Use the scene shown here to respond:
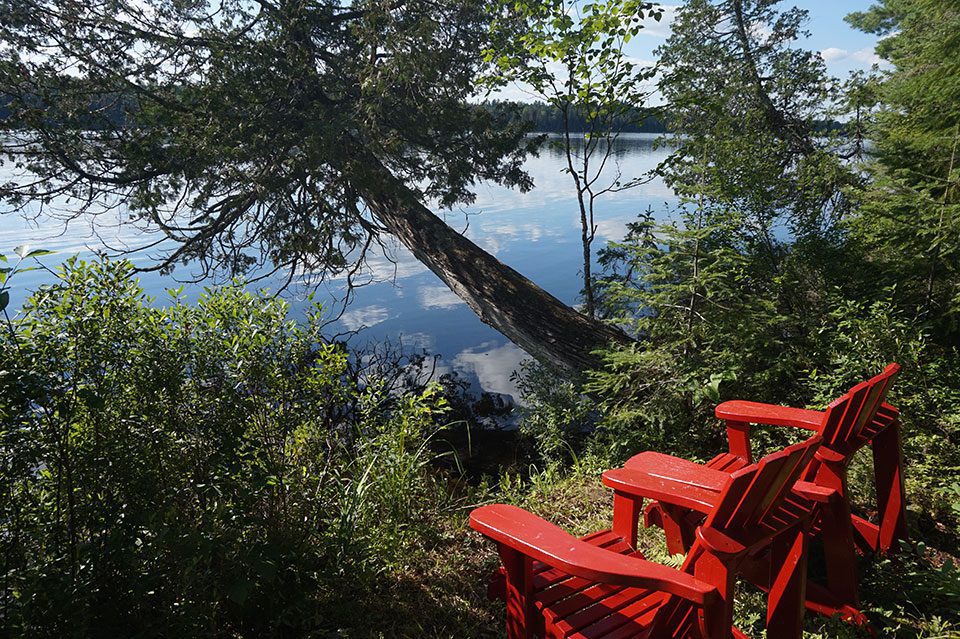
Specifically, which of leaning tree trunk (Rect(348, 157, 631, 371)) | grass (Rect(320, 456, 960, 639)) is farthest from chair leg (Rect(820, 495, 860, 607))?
leaning tree trunk (Rect(348, 157, 631, 371))

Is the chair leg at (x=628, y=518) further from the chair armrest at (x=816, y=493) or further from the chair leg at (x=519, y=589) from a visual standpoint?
the chair leg at (x=519, y=589)

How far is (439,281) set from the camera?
45.7 feet

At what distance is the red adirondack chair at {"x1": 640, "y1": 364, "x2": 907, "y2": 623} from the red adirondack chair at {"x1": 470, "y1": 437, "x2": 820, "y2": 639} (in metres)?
0.30

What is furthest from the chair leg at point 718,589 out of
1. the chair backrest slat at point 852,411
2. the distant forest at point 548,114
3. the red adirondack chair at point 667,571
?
the distant forest at point 548,114

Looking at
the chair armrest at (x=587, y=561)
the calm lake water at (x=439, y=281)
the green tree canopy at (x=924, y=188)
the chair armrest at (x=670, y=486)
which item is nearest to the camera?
the chair armrest at (x=587, y=561)

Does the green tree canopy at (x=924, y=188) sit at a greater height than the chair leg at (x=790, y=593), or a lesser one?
greater

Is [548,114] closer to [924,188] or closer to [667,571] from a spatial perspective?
[924,188]

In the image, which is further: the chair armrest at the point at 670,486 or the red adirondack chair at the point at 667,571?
the chair armrest at the point at 670,486

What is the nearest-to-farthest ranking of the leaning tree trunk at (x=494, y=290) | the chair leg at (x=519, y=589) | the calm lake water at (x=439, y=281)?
the chair leg at (x=519, y=589) < the leaning tree trunk at (x=494, y=290) < the calm lake water at (x=439, y=281)

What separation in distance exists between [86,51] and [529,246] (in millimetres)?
10704

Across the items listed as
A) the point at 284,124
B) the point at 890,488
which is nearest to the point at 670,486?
the point at 890,488

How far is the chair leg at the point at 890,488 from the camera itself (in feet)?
8.52

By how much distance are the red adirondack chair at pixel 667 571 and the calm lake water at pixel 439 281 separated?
5044 millimetres

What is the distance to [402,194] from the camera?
6.63 meters
